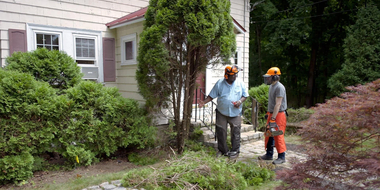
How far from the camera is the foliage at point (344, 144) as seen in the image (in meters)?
2.27

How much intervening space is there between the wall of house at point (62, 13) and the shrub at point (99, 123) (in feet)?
8.56

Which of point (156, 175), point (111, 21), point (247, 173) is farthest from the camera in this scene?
point (111, 21)

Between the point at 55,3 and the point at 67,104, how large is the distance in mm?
3440

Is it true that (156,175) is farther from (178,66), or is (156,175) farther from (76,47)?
(76,47)

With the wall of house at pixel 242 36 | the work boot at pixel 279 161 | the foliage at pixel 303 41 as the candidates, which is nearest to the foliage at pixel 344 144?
the work boot at pixel 279 161

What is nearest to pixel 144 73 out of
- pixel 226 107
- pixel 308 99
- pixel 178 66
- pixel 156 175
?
pixel 178 66

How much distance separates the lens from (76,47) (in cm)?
716

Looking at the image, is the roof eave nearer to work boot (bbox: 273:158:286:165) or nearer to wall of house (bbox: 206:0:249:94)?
work boot (bbox: 273:158:286:165)

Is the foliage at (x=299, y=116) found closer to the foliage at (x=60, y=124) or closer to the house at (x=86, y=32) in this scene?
the house at (x=86, y=32)

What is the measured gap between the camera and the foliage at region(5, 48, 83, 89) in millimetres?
5333

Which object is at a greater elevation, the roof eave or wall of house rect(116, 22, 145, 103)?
the roof eave

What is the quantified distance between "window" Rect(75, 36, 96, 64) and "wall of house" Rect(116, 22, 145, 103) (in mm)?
682

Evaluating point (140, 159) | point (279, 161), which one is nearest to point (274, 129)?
point (279, 161)

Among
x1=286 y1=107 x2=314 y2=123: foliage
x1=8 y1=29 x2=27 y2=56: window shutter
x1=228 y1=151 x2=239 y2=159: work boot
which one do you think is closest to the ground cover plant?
x1=8 y1=29 x2=27 y2=56: window shutter
